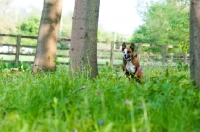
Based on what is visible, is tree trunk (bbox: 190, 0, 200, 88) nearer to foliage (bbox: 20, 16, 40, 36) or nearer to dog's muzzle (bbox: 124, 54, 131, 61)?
dog's muzzle (bbox: 124, 54, 131, 61)

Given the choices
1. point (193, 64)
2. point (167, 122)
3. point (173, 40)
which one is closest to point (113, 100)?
point (167, 122)

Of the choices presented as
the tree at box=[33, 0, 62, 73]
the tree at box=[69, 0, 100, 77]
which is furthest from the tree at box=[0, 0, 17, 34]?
the tree at box=[69, 0, 100, 77]

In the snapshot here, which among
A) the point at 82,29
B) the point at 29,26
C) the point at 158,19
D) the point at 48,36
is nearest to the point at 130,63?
the point at 82,29

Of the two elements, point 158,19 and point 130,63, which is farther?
point 158,19

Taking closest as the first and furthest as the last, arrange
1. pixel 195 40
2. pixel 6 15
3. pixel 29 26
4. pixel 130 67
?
pixel 195 40
pixel 130 67
pixel 6 15
pixel 29 26

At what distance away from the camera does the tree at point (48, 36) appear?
11.9m

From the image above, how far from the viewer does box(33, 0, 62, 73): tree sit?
38.9 ft

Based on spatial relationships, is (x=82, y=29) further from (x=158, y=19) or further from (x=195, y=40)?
(x=158, y=19)

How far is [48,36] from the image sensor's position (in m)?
12.1

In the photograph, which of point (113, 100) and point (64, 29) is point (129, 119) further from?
point (64, 29)

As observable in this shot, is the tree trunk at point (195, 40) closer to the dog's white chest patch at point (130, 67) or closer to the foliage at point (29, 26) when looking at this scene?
the dog's white chest patch at point (130, 67)

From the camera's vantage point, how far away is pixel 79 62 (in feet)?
27.8

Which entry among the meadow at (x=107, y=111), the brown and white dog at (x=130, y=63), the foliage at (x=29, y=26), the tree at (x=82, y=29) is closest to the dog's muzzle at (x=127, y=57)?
the brown and white dog at (x=130, y=63)

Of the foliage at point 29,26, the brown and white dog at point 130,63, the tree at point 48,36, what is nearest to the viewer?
the brown and white dog at point 130,63
